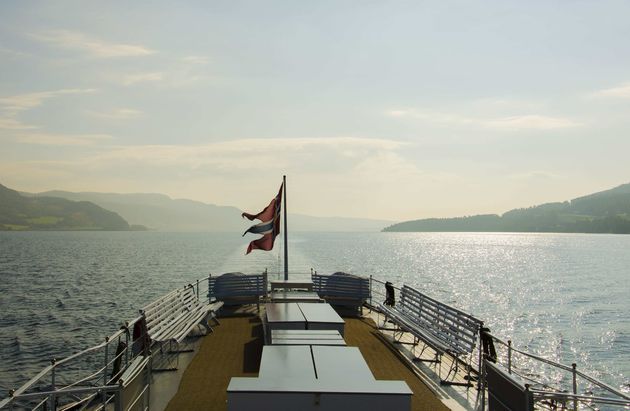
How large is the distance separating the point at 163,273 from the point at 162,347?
48.6 m

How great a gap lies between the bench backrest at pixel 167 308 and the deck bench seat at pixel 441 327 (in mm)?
5069

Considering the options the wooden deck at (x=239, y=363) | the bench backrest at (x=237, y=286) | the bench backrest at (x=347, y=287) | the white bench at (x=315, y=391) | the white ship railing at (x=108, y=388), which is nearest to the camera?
the white ship railing at (x=108, y=388)

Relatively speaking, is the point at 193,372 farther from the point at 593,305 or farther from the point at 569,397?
the point at 593,305

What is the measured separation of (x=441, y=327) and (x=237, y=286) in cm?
709

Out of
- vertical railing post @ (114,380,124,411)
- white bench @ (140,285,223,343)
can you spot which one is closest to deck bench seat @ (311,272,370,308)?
white bench @ (140,285,223,343)

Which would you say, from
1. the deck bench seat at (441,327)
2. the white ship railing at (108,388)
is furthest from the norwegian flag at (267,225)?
the white ship railing at (108,388)

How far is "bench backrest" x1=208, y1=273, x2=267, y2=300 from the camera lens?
1555 centimetres

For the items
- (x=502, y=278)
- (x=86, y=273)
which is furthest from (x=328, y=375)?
(x=502, y=278)

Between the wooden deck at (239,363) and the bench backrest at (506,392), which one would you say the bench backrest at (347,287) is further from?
the bench backrest at (506,392)

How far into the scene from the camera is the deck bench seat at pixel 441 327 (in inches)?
368

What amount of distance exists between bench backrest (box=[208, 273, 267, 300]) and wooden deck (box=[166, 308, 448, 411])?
1.54 m

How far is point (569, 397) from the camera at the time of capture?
5.74 m

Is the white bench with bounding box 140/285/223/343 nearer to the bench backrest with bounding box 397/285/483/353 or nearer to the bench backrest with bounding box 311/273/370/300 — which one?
the bench backrest with bounding box 311/273/370/300

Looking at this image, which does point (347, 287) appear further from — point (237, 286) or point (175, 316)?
point (175, 316)
